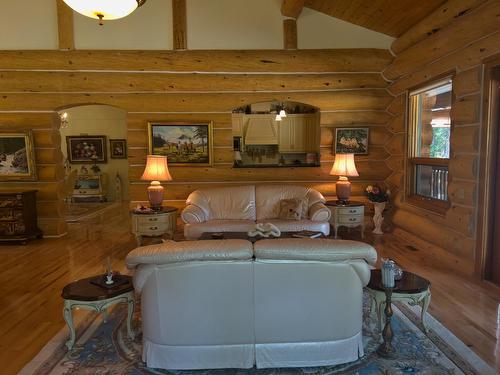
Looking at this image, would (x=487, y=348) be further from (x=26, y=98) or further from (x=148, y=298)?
(x=26, y=98)

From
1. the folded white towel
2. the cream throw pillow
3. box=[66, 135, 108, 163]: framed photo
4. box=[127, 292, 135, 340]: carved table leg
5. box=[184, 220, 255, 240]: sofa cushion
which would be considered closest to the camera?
box=[127, 292, 135, 340]: carved table leg

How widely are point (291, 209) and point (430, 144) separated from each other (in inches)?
88.5

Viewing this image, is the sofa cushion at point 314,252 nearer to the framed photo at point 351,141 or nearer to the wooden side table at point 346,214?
the wooden side table at point 346,214

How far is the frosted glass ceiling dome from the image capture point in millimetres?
2918

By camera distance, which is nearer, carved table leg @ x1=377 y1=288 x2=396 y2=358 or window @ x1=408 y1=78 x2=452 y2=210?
carved table leg @ x1=377 y1=288 x2=396 y2=358

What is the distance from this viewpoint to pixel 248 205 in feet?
18.4

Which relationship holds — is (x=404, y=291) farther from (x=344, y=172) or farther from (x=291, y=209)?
(x=344, y=172)

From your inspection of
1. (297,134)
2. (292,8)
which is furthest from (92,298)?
(297,134)

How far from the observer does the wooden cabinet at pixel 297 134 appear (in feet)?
28.8

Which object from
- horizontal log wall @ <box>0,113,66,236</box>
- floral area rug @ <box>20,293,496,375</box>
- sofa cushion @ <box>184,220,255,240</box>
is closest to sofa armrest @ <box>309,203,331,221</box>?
sofa cushion @ <box>184,220,255,240</box>

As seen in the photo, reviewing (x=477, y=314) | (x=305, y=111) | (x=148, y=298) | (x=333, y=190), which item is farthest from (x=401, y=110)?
(x=148, y=298)

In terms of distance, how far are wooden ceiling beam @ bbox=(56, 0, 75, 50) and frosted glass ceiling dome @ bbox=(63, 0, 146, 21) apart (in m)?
3.49

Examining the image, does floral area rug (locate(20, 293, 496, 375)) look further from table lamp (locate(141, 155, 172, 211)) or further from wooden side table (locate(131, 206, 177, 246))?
table lamp (locate(141, 155, 172, 211))

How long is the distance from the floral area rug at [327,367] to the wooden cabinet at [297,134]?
241 inches
